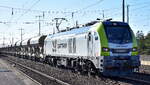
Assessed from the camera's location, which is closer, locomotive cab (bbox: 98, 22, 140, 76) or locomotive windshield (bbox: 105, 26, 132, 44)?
locomotive cab (bbox: 98, 22, 140, 76)

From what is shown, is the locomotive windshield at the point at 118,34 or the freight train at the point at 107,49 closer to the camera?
the freight train at the point at 107,49

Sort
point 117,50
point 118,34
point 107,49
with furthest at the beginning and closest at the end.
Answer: point 118,34 → point 117,50 → point 107,49

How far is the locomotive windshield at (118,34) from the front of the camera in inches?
681

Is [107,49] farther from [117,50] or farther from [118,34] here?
[118,34]

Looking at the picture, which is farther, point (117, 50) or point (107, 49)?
point (117, 50)

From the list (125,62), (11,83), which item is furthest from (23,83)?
(125,62)

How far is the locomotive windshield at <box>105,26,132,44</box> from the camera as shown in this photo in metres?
17.3

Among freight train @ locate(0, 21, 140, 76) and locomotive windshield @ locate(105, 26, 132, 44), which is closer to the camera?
freight train @ locate(0, 21, 140, 76)

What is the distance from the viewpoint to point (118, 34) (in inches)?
695

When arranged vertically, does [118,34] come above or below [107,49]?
above

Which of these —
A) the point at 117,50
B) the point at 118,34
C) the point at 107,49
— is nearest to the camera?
the point at 107,49

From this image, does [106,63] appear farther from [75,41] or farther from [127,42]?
[75,41]

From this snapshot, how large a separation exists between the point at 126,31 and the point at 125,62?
210 centimetres

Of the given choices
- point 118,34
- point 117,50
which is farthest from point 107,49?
point 118,34
